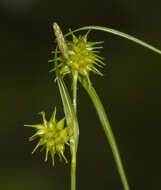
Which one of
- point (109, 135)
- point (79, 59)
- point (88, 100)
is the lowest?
point (109, 135)

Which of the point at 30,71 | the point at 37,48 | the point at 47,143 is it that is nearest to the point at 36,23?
the point at 37,48

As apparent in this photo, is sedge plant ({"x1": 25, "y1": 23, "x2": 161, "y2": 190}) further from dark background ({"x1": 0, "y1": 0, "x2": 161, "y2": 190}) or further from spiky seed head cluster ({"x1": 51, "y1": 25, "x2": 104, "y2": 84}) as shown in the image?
dark background ({"x1": 0, "y1": 0, "x2": 161, "y2": 190})

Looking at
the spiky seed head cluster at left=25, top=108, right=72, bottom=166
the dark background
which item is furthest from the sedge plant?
the dark background

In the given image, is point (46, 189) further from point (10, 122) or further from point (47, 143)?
point (47, 143)

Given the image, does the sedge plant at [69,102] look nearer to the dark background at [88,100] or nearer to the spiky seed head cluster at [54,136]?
the spiky seed head cluster at [54,136]

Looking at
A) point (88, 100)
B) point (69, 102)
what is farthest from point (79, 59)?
point (88, 100)

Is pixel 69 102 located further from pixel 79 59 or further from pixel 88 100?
pixel 88 100

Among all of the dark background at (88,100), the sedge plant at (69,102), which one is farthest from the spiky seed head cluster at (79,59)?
the dark background at (88,100)

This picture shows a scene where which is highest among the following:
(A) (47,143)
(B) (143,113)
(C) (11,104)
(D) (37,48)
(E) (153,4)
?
(E) (153,4)
